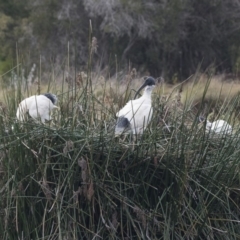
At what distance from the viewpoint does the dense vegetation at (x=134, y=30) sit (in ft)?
71.7

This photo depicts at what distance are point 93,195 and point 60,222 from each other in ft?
0.74

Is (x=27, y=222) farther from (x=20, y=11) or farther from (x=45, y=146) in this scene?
(x=20, y=11)

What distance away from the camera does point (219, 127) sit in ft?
16.5

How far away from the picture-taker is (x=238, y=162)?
4.60 meters

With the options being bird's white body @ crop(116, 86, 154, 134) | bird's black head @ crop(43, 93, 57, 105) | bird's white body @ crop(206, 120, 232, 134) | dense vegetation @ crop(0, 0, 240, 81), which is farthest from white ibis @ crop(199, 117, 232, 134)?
dense vegetation @ crop(0, 0, 240, 81)

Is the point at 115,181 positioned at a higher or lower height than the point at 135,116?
lower

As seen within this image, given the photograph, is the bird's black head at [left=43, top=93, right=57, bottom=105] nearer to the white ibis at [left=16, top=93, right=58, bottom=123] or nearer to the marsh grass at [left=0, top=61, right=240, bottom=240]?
the white ibis at [left=16, top=93, right=58, bottom=123]

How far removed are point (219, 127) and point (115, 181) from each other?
2.91ft

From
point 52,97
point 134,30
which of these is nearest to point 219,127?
point 52,97

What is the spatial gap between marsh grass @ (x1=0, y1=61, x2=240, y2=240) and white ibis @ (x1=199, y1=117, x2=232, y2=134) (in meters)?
0.08

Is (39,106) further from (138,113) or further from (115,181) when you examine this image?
(115,181)

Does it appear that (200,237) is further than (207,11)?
No

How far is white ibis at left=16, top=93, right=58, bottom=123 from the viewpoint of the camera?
4723 mm

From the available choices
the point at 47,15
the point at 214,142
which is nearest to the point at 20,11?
the point at 47,15
